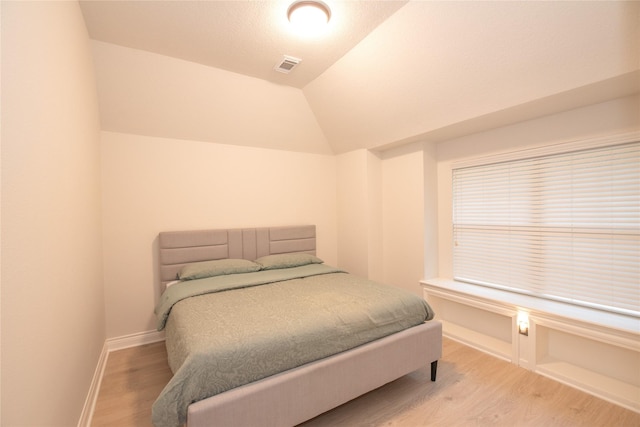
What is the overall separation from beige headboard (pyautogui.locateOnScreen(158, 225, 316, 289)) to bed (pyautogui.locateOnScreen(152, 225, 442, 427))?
0.23 metres

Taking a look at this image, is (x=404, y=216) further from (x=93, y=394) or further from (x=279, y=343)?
(x=93, y=394)

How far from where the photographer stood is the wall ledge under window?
1.94m

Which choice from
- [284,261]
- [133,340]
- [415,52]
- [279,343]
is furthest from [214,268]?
[415,52]

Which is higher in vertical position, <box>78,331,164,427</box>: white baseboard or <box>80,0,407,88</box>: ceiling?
<box>80,0,407,88</box>: ceiling

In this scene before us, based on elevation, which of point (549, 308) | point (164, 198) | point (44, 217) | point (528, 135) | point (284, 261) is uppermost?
point (528, 135)

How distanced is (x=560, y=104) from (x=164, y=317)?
3582mm

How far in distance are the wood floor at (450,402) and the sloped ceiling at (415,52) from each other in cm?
220

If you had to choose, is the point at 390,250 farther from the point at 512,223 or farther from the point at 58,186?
the point at 58,186

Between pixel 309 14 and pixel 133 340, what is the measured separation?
347cm

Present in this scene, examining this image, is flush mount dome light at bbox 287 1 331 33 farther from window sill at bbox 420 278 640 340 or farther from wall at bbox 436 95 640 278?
window sill at bbox 420 278 640 340

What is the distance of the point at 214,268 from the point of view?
2922mm

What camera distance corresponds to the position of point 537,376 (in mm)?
2301

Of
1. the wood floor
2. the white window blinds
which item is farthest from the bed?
the white window blinds

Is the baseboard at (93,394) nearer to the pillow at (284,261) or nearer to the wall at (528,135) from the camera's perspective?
the pillow at (284,261)
